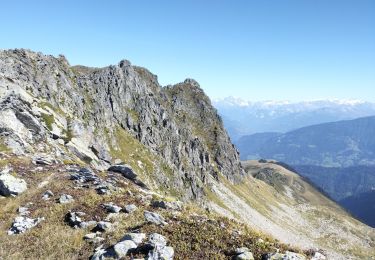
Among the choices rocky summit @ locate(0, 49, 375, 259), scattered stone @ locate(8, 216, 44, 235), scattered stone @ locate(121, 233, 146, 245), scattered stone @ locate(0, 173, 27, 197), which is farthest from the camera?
scattered stone @ locate(0, 173, 27, 197)

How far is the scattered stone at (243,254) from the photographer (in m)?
15.9

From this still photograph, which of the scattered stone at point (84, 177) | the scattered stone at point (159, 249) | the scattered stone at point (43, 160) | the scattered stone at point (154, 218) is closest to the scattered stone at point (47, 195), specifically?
the scattered stone at point (84, 177)

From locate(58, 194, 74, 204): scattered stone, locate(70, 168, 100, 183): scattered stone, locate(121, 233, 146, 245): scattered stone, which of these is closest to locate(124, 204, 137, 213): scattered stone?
locate(58, 194, 74, 204): scattered stone

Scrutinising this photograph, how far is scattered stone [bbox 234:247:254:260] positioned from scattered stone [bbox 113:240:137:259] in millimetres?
4543

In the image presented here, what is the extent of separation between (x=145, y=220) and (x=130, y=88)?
4914 inches

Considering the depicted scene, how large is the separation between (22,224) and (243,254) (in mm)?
12993

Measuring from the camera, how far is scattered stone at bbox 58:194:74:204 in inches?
972

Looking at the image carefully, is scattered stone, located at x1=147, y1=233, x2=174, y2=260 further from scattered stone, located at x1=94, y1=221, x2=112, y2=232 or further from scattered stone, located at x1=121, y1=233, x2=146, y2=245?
scattered stone, located at x1=94, y1=221, x2=112, y2=232

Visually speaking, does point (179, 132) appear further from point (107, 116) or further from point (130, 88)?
point (107, 116)

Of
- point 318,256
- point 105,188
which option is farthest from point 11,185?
point 318,256

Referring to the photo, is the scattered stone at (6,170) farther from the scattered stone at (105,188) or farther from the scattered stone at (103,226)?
the scattered stone at (103,226)

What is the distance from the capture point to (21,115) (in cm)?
4853

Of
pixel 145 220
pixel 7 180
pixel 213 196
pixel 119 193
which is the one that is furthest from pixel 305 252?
pixel 213 196

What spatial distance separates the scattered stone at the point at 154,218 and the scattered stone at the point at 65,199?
6094 millimetres
